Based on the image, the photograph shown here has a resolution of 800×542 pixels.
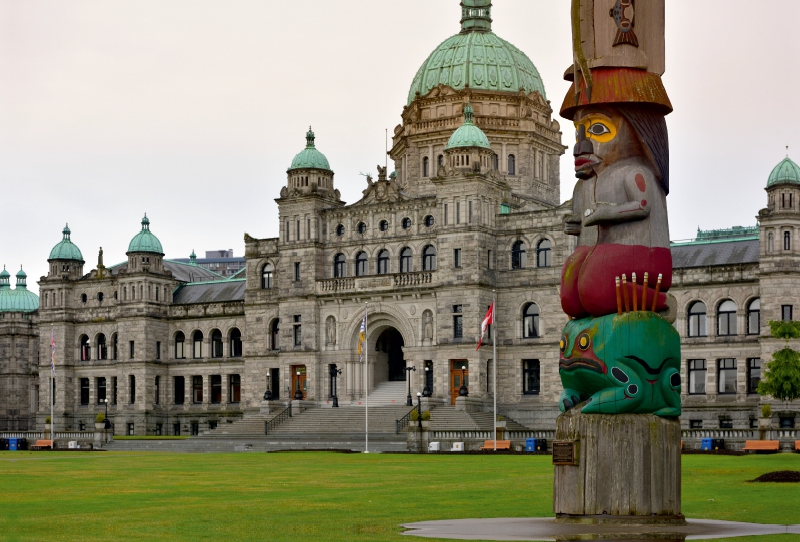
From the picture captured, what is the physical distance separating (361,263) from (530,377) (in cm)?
1442

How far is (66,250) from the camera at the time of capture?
10769 cm

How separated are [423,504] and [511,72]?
66340mm

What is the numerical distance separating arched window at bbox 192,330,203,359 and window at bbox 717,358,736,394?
42.0 meters

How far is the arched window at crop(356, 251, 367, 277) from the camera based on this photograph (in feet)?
293

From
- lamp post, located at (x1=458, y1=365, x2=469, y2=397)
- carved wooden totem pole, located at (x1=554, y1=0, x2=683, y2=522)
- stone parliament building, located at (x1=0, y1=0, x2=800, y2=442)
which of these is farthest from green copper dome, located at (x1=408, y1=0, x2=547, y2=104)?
carved wooden totem pole, located at (x1=554, y1=0, x2=683, y2=522)

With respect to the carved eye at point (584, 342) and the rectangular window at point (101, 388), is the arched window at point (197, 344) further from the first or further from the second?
the carved eye at point (584, 342)

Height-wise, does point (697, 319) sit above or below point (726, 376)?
above

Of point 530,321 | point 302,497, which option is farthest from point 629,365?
point 530,321

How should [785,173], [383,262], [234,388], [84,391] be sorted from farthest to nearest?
[84,391]
[234,388]
[383,262]
[785,173]

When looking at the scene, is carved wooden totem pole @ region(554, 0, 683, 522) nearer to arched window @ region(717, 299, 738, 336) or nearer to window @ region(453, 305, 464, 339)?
arched window @ region(717, 299, 738, 336)

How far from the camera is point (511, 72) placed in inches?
3703

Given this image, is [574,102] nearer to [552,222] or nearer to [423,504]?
[423,504]

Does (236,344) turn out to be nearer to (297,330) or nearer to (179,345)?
(179,345)

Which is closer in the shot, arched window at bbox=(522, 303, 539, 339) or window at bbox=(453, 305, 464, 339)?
window at bbox=(453, 305, 464, 339)
